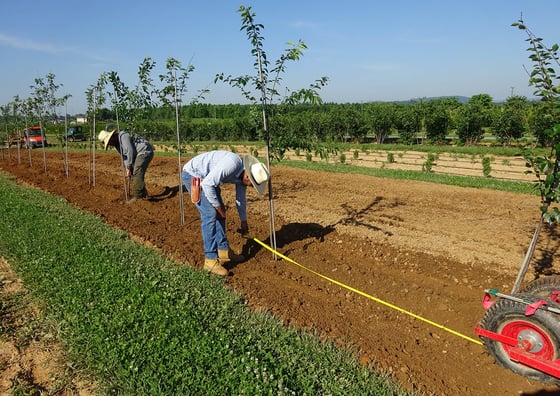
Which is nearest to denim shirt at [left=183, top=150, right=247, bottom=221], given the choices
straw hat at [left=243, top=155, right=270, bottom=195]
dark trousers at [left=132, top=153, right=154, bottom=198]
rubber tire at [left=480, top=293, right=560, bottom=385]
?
straw hat at [left=243, top=155, right=270, bottom=195]

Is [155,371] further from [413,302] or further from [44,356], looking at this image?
[413,302]

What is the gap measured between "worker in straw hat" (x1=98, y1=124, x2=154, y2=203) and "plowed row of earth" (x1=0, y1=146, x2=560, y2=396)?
633 mm

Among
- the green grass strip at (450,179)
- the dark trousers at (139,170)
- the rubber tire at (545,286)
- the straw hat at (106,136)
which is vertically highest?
the straw hat at (106,136)

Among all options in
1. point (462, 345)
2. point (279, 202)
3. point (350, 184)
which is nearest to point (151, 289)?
point (462, 345)

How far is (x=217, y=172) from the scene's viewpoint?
5.25 meters

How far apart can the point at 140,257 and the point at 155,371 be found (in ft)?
9.92

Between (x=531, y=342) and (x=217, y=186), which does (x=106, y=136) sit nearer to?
(x=217, y=186)

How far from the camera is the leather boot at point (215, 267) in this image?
5.67m

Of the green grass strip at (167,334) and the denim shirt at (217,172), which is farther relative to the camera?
the denim shirt at (217,172)

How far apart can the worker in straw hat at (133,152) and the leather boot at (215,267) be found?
5458 millimetres

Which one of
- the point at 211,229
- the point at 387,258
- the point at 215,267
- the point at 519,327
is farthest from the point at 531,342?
the point at 211,229

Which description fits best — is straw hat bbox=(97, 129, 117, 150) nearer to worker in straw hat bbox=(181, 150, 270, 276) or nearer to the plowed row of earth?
the plowed row of earth

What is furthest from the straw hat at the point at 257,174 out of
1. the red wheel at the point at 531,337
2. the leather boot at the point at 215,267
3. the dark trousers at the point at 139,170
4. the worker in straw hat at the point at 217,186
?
the dark trousers at the point at 139,170

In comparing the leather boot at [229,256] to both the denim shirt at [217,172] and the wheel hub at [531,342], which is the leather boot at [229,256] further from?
the wheel hub at [531,342]
